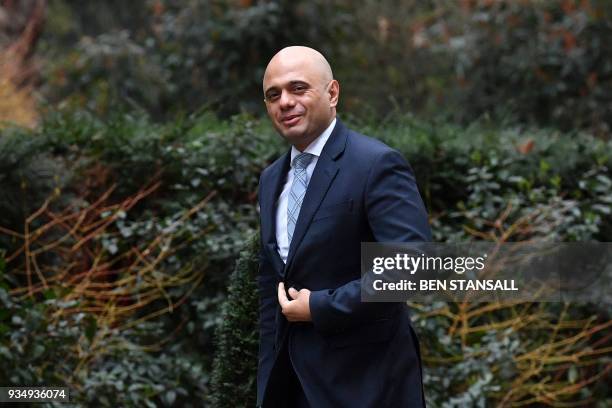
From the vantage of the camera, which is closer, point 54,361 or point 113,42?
point 54,361

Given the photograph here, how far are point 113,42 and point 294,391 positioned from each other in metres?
8.26

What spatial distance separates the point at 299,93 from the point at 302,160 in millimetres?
250

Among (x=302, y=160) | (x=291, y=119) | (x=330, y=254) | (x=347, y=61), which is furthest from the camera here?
(x=347, y=61)

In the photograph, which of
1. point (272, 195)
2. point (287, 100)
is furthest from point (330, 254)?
point (287, 100)

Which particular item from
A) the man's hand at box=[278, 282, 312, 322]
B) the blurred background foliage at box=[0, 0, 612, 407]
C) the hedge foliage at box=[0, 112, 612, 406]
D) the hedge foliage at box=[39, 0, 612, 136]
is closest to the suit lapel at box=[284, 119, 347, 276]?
the man's hand at box=[278, 282, 312, 322]

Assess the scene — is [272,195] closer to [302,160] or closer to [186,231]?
[302,160]

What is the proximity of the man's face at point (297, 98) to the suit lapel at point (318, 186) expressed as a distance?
0.31 ft

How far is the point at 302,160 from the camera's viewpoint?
3.30 m

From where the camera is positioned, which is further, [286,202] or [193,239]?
[193,239]

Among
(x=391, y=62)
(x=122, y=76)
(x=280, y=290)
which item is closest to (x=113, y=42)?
(x=122, y=76)

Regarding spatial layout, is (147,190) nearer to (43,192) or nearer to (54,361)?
(43,192)

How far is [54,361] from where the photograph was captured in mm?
5047

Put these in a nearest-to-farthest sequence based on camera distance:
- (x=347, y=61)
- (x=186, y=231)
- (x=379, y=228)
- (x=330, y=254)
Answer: (x=379, y=228) → (x=330, y=254) → (x=186, y=231) → (x=347, y=61)

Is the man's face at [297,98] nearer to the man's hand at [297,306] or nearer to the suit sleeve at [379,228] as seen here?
the suit sleeve at [379,228]
